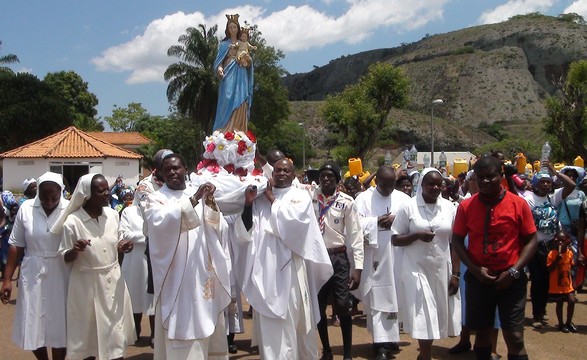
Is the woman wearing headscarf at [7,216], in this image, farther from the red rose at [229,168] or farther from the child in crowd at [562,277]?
the child in crowd at [562,277]

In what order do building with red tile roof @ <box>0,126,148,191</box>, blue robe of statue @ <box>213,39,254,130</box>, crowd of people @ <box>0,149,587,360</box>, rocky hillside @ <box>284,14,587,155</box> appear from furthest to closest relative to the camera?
rocky hillside @ <box>284,14,587,155</box>, building with red tile roof @ <box>0,126,148,191</box>, blue robe of statue @ <box>213,39,254,130</box>, crowd of people @ <box>0,149,587,360</box>

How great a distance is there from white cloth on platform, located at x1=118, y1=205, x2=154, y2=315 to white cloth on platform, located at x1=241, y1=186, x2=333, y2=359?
2.07 meters

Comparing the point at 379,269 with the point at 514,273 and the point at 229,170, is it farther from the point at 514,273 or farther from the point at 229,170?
the point at 514,273

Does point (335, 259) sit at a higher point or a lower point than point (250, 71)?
lower

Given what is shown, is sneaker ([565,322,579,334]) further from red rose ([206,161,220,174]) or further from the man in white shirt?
red rose ([206,161,220,174])

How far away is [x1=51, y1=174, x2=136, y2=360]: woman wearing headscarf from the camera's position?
5.46m

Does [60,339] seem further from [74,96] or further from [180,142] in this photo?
[74,96]

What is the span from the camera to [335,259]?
20.9 feet

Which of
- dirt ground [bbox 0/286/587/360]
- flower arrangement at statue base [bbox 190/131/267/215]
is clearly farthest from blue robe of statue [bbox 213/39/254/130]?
flower arrangement at statue base [bbox 190/131/267/215]

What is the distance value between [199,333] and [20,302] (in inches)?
69.3

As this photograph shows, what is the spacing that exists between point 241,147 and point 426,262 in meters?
2.13

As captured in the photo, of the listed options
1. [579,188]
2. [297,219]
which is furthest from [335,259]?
[579,188]

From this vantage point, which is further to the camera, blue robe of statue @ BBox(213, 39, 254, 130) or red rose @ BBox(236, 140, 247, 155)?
blue robe of statue @ BBox(213, 39, 254, 130)

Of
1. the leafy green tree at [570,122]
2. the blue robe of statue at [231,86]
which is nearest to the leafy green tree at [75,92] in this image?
the leafy green tree at [570,122]
